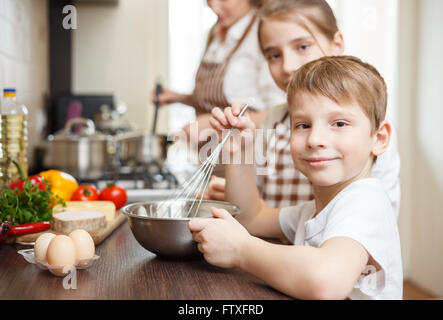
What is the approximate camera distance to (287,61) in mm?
1018

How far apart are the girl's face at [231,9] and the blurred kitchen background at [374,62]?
35.6 inches

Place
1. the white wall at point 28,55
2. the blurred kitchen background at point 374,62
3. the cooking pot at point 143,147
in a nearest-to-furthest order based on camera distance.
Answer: the white wall at point 28,55
the cooking pot at point 143,147
the blurred kitchen background at point 374,62

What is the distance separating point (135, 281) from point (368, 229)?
0.32 metres

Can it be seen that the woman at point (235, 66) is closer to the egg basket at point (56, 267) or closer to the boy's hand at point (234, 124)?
the boy's hand at point (234, 124)

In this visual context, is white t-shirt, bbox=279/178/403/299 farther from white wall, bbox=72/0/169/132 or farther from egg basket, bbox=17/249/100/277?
white wall, bbox=72/0/169/132

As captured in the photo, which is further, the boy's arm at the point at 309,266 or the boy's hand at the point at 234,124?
the boy's hand at the point at 234,124

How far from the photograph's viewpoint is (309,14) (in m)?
1.03

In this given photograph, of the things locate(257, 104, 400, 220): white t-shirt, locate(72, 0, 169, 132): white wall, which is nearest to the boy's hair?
locate(257, 104, 400, 220): white t-shirt

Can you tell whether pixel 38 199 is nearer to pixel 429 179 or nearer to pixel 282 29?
pixel 282 29

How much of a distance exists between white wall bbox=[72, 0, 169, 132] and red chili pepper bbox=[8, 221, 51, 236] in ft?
6.60

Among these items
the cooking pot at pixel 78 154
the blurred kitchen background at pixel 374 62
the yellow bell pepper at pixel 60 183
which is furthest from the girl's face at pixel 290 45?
the blurred kitchen background at pixel 374 62

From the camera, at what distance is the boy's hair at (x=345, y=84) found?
705mm

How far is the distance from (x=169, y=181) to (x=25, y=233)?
820 mm
